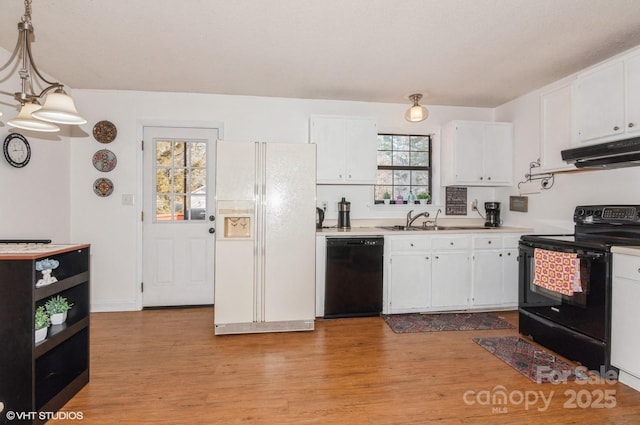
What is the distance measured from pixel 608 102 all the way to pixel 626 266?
Answer: 1.30 metres

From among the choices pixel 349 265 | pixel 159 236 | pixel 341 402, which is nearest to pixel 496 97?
pixel 349 265

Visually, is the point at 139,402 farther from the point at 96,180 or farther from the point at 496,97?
the point at 496,97

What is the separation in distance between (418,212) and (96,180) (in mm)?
3919

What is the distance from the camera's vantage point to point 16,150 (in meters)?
2.88

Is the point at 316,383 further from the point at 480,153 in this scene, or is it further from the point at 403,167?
the point at 480,153

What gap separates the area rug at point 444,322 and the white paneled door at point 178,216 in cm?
224

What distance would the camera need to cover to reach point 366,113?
4.24 metres

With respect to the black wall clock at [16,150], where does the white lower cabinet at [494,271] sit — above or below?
below

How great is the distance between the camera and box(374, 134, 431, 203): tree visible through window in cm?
437

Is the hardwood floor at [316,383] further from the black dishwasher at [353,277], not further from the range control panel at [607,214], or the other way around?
the range control panel at [607,214]

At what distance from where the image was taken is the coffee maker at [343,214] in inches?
158

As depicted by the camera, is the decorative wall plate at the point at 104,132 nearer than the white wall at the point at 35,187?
No

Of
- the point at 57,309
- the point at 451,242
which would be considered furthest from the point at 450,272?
the point at 57,309

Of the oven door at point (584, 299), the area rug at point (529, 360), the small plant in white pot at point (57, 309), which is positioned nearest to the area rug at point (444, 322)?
the area rug at point (529, 360)
